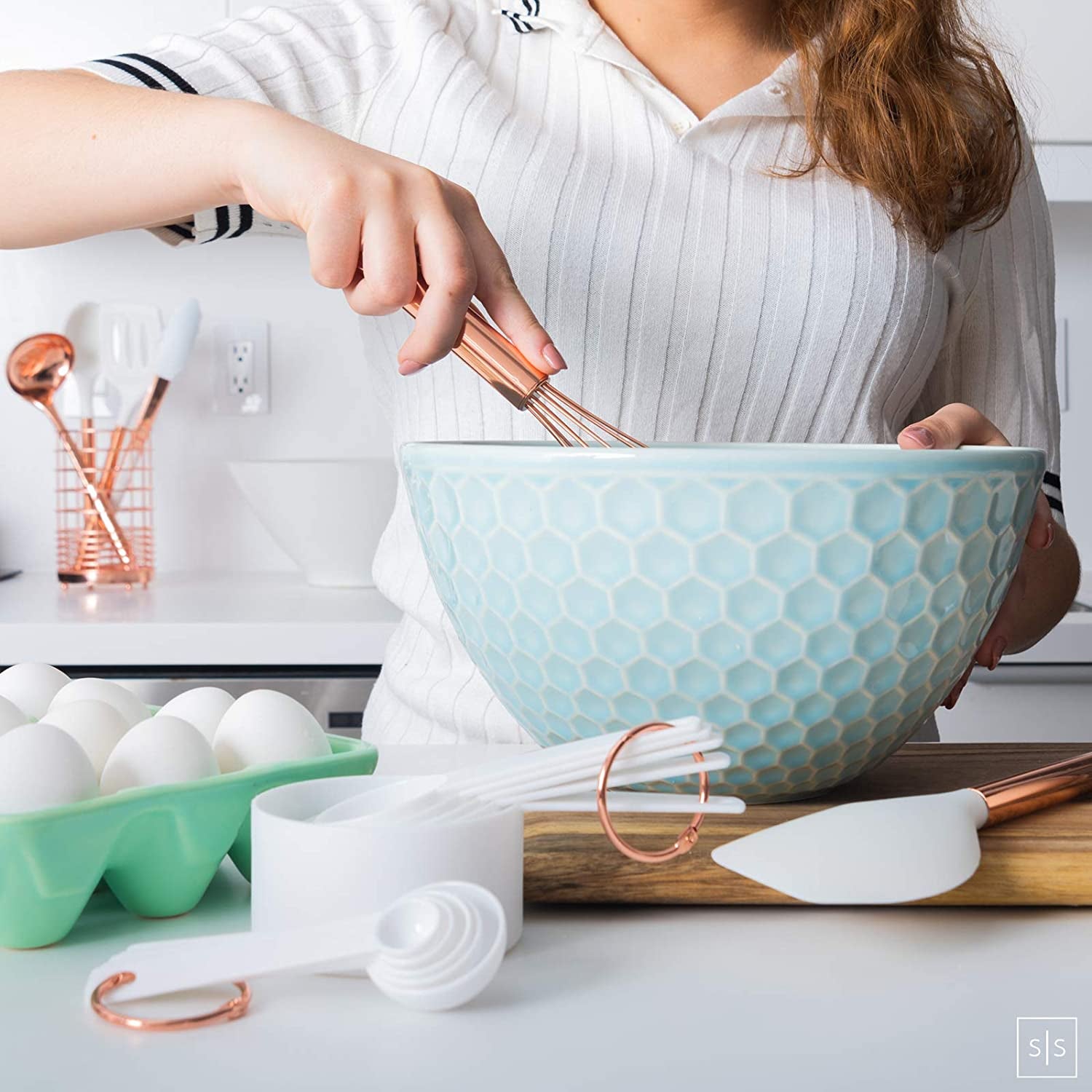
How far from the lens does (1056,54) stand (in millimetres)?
1800

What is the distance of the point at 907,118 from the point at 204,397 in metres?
1.40

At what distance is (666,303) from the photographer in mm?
899

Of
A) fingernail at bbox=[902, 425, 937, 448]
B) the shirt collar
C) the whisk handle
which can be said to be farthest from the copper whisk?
the shirt collar

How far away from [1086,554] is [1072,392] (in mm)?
259

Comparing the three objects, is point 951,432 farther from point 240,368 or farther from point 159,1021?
point 240,368

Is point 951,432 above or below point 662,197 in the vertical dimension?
below

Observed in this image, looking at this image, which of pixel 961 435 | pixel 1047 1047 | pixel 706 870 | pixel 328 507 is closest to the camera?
pixel 1047 1047

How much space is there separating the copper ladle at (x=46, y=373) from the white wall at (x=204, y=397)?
165 mm

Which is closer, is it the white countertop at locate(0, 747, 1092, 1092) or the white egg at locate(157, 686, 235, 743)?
the white countertop at locate(0, 747, 1092, 1092)

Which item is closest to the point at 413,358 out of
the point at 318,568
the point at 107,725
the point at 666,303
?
the point at 107,725

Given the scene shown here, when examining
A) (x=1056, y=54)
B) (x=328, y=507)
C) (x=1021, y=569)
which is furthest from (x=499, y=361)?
(x=1056, y=54)

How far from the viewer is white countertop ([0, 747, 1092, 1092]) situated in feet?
1.13

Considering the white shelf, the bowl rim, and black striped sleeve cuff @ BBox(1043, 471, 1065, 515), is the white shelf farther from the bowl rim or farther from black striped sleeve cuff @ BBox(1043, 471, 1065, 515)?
the bowl rim

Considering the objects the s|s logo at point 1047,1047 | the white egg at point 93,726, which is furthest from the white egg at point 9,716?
the s|s logo at point 1047,1047
